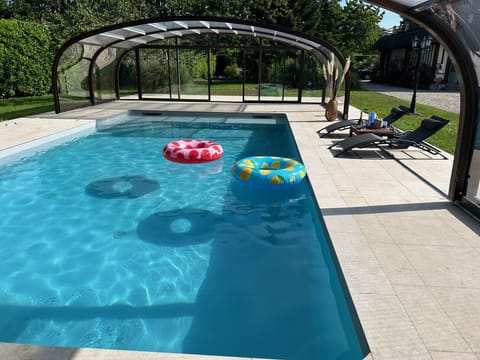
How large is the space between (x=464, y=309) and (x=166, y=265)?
9.17 ft

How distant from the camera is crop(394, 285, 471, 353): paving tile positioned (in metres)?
2.28

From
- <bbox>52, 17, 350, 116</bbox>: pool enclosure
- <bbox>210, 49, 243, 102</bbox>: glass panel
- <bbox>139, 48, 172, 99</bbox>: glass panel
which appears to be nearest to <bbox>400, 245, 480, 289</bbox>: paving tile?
<bbox>52, 17, 350, 116</bbox>: pool enclosure

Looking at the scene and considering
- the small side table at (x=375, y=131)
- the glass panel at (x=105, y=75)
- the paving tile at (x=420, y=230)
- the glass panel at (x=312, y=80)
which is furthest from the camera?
the glass panel at (x=312, y=80)

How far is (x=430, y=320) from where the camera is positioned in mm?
2504

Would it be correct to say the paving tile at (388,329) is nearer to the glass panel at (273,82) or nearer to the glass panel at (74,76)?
the glass panel at (74,76)

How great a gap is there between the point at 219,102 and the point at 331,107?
6.19m

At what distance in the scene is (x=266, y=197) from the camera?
5.86 meters

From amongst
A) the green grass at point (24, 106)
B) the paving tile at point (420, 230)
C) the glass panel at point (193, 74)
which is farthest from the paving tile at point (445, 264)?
the glass panel at point (193, 74)

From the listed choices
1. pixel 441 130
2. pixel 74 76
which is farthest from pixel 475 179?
pixel 74 76

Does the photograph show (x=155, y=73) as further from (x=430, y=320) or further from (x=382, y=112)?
(x=430, y=320)

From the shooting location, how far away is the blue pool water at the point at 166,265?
3.03m

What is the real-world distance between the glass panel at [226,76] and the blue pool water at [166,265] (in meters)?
9.93

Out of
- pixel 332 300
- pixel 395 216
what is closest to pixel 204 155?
pixel 395 216

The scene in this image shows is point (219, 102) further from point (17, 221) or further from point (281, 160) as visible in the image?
point (17, 221)
